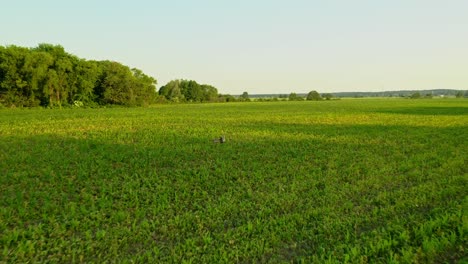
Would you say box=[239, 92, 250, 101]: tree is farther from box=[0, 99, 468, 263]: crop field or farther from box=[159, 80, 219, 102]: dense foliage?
box=[0, 99, 468, 263]: crop field

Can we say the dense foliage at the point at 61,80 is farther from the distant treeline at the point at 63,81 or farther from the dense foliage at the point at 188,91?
A: the dense foliage at the point at 188,91

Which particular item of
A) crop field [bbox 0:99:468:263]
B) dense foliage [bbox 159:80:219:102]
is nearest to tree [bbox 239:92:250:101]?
dense foliage [bbox 159:80:219:102]

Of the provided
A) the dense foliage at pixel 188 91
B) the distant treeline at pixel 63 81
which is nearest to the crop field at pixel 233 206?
the distant treeline at pixel 63 81

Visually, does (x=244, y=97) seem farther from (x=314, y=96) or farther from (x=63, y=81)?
(x=63, y=81)

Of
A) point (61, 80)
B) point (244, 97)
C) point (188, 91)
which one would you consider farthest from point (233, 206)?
point (244, 97)

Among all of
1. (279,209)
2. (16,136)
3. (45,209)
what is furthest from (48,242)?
(16,136)

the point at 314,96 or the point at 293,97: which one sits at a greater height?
the point at 314,96

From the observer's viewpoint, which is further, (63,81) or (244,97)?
(244,97)

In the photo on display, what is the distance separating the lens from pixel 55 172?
8633 mm

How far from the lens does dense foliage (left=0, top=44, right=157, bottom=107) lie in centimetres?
4634

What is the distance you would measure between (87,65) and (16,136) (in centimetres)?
4487

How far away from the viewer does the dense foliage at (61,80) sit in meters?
46.3

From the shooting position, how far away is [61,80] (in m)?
51.7

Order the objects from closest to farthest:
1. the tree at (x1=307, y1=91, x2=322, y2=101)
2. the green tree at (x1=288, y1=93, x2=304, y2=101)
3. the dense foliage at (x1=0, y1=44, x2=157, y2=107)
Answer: the dense foliage at (x1=0, y1=44, x2=157, y2=107) → the green tree at (x1=288, y1=93, x2=304, y2=101) → the tree at (x1=307, y1=91, x2=322, y2=101)
